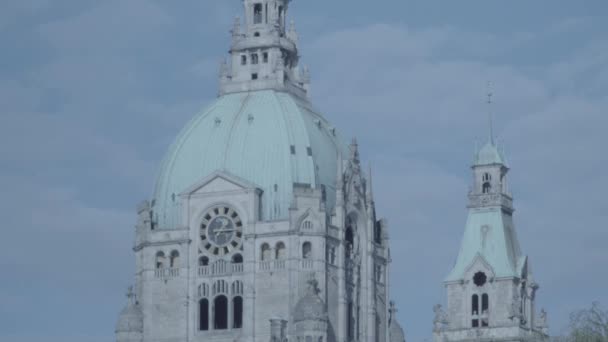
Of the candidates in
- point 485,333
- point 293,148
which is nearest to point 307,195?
point 293,148

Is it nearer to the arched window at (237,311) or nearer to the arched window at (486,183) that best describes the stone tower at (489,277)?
the arched window at (486,183)

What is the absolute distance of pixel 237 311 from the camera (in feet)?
591

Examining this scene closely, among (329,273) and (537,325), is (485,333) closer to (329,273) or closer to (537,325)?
(537,325)

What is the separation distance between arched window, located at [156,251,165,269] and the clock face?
331 centimetres

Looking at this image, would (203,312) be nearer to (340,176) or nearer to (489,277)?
(340,176)

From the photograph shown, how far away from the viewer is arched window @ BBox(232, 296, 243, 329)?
179750mm

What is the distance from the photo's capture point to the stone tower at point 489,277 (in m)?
193

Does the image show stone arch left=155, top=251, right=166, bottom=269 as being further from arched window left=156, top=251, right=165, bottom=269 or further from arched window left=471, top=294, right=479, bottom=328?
arched window left=471, top=294, right=479, bottom=328

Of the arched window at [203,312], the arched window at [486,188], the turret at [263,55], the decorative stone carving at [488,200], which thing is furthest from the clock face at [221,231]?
the arched window at [486,188]

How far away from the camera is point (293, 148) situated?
181 m

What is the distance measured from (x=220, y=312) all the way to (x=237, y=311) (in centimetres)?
160

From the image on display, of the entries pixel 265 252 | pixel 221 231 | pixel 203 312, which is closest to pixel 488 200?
pixel 265 252

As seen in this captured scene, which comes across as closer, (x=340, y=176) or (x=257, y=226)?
(x=257, y=226)

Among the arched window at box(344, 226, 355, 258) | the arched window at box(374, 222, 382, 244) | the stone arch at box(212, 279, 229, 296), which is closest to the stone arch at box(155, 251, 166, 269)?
the stone arch at box(212, 279, 229, 296)
